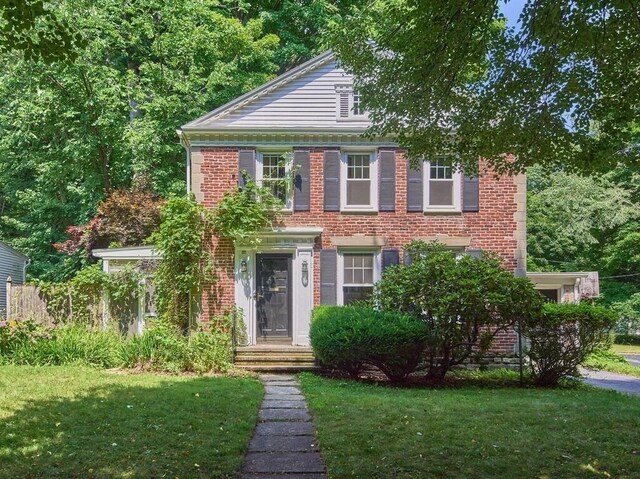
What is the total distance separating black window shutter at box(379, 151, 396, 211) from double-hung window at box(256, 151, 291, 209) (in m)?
2.07

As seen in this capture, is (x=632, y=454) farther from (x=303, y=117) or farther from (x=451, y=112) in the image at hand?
(x=303, y=117)

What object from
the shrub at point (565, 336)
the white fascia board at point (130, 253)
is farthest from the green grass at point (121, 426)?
the shrub at point (565, 336)

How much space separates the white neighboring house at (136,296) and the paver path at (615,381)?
9252mm

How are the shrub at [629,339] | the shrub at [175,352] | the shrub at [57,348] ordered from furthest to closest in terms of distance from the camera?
the shrub at [629,339] < the shrub at [57,348] < the shrub at [175,352]

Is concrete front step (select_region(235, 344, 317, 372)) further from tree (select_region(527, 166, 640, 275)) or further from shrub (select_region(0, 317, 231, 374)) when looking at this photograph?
tree (select_region(527, 166, 640, 275))

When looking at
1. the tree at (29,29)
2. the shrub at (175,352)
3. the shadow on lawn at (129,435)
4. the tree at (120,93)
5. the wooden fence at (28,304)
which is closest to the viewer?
the tree at (29,29)

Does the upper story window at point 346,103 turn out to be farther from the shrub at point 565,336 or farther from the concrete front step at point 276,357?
the shrub at point 565,336

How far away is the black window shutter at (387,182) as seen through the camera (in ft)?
42.2

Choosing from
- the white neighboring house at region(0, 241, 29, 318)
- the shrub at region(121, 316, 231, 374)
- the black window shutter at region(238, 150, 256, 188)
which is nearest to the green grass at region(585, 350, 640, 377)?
the shrub at region(121, 316, 231, 374)

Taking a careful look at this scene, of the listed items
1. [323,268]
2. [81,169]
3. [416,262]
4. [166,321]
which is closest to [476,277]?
[416,262]

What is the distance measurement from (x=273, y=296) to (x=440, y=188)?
14.6 feet

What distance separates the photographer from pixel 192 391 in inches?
328

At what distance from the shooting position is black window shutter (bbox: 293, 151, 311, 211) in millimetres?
12859

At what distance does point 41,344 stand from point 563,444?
9.56 m
